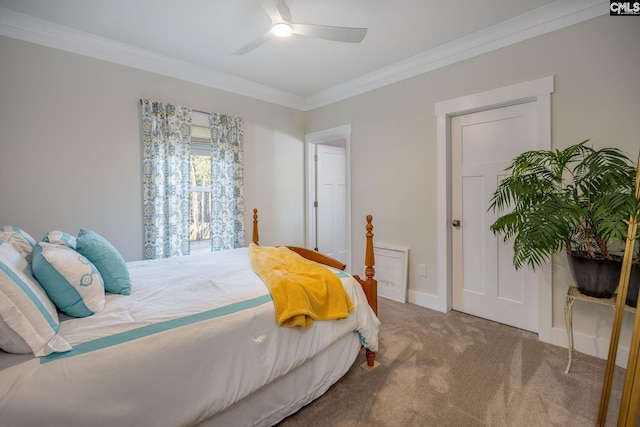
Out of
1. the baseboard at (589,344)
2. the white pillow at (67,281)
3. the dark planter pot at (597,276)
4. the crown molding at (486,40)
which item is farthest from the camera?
the crown molding at (486,40)

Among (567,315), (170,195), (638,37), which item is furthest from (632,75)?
(170,195)

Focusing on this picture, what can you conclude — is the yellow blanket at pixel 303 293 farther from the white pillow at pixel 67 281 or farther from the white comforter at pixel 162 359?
the white pillow at pixel 67 281

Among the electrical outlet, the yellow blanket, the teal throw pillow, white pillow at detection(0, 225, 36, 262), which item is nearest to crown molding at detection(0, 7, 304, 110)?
white pillow at detection(0, 225, 36, 262)

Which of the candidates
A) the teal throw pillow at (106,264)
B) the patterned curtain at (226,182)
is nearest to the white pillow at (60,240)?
the teal throw pillow at (106,264)

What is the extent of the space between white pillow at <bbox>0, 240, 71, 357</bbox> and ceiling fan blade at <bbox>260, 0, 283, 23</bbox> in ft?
6.32

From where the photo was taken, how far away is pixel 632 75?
2033mm

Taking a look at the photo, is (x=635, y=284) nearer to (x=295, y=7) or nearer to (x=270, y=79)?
(x=295, y=7)

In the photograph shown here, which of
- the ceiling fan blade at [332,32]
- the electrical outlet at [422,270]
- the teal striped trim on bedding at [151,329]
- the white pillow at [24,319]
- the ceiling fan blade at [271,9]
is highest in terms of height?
the ceiling fan blade at [271,9]

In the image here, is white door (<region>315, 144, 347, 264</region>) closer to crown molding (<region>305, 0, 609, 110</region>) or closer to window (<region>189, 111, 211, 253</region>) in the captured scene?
crown molding (<region>305, 0, 609, 110</region>)

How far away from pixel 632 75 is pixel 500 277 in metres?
1.78

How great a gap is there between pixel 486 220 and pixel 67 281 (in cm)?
314

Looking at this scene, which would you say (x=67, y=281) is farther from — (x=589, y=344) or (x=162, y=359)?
(x=589, y=344)

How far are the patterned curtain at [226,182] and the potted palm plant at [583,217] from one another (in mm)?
2746

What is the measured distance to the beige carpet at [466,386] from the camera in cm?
162
